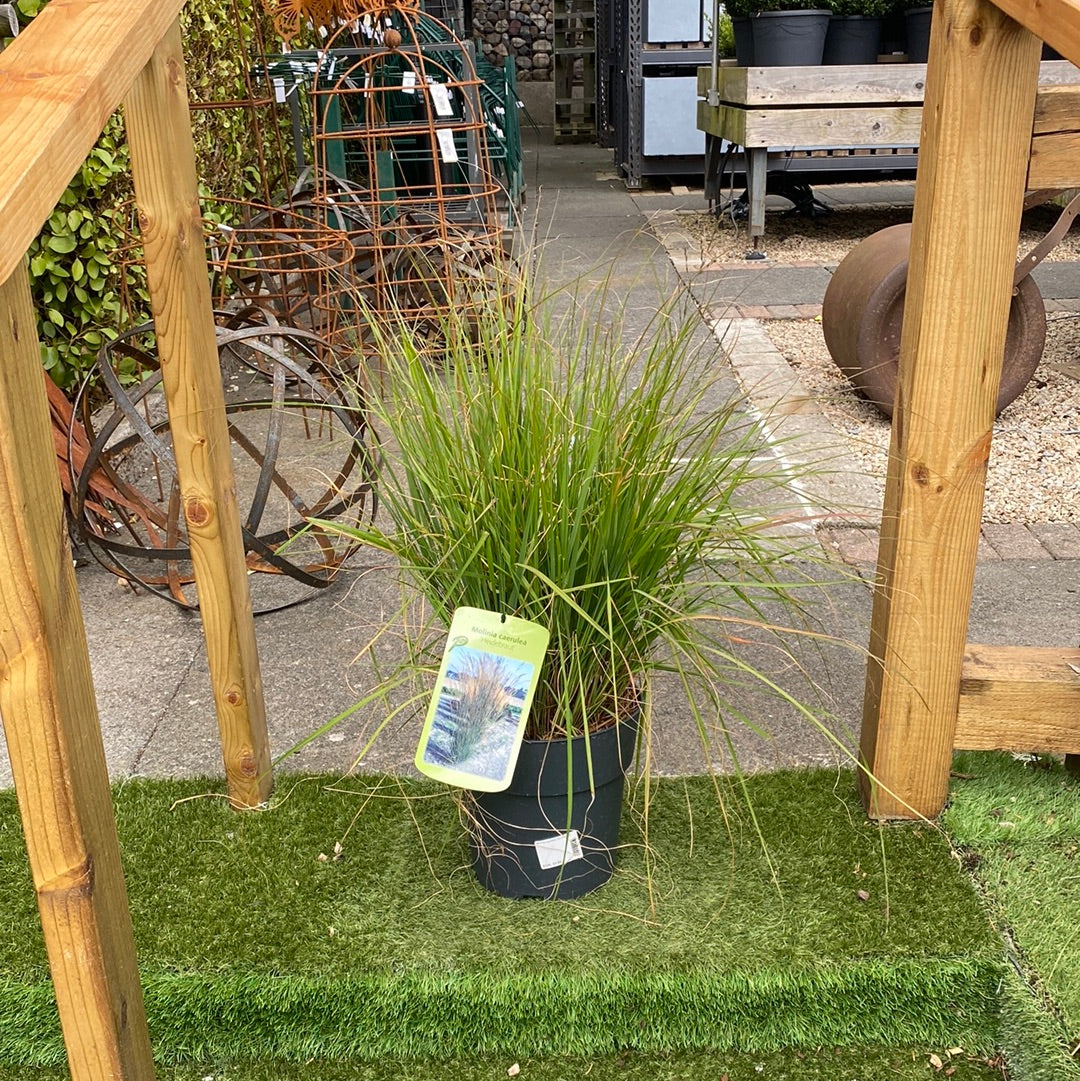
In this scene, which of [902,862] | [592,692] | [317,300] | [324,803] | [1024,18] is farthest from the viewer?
[317,300]

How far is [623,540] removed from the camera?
5.19 feet

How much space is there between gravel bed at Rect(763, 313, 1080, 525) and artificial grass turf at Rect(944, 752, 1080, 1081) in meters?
1.05

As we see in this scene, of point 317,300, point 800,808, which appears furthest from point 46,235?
point 800,808

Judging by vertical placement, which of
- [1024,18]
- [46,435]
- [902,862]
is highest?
[1024,18]

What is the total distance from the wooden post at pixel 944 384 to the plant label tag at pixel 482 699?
0.55 metres

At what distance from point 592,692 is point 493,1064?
1.83ft

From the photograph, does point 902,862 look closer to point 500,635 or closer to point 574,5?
point 500,635

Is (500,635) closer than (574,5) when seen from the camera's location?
Yes

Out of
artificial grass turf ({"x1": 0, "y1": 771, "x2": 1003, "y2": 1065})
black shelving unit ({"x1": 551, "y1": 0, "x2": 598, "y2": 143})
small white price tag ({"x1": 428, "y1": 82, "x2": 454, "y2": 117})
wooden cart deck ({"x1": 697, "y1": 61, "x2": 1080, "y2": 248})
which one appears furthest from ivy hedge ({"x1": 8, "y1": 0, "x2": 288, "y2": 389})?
black shelving unit ({"x1": 551, "y1": 0, "x2": 598, "y2": 143})

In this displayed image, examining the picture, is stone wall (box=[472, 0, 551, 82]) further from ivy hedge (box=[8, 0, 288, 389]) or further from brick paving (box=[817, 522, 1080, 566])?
brick paving (box=[817, 522, 1080, 566])

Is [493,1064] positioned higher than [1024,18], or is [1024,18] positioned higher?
[1024,18]

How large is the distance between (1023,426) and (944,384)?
2.56 metres

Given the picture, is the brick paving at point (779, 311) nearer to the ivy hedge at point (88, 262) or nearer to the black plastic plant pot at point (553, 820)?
the ivy hedge at point (88, 262)

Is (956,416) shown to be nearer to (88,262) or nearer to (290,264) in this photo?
(88,262)
